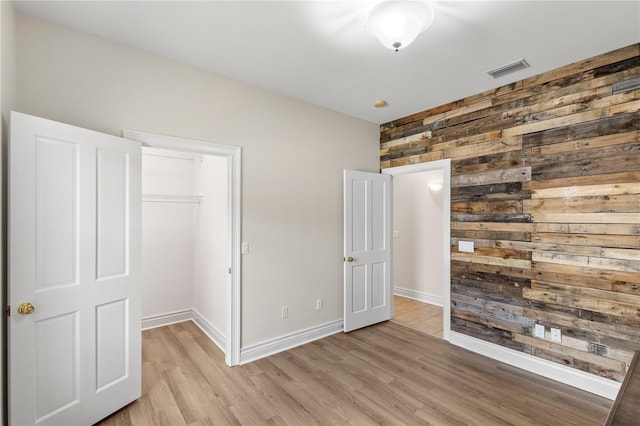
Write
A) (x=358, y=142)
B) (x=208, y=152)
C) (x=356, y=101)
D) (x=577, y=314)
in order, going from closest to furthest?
(x=577, y=314)
(x=208, y=152)
(x=356, y=101)
(x=358, y=142)

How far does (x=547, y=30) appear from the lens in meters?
2.06

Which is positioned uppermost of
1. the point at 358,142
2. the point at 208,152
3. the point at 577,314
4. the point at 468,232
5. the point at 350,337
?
the point at 358,142

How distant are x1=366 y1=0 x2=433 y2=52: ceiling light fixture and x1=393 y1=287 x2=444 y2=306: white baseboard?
13.5 feet

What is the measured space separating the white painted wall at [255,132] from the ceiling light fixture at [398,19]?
5.18 feet

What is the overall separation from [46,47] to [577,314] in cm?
450

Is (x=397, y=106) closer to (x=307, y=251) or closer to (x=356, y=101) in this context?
(x=356, y=101)

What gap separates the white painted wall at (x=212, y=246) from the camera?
10.5 ft

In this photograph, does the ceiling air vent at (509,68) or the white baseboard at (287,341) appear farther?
the white baseboard at (287,341)

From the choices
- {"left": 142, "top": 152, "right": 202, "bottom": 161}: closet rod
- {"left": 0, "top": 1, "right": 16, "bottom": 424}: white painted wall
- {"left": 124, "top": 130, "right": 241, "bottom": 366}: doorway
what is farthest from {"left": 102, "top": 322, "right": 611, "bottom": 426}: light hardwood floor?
{"left": 142, "top": 152, "right": 202, "bottom": 161}: closet rod

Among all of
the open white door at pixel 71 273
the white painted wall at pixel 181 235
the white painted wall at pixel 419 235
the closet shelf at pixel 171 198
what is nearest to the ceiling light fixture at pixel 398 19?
the open white door at pixel 71 273

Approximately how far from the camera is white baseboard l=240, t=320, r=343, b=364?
115 inches

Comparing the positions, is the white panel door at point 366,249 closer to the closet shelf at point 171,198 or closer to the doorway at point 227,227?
the doorway at point 227,227

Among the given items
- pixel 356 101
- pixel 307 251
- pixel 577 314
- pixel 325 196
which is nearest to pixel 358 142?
pixel 356 101

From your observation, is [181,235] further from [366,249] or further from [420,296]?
[420,296]
